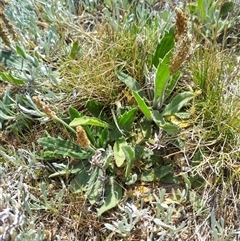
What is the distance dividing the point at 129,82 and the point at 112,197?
501mm

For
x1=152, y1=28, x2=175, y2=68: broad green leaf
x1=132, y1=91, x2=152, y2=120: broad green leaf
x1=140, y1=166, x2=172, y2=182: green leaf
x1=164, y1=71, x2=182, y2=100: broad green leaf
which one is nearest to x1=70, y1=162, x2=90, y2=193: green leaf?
x1=140, y1=166, x2=172, y2=182: green leaf

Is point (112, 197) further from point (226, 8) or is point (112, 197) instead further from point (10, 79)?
point (226, 8)

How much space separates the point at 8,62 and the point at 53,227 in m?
0.82

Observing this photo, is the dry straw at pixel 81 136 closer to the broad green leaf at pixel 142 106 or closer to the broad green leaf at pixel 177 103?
the broad green leaf at pixel 142 106

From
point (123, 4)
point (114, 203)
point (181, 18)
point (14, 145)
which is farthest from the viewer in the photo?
point (123, 4)

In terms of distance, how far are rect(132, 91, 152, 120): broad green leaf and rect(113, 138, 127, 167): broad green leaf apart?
0.48 ft

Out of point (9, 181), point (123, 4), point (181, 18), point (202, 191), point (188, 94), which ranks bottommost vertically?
point (202, 191)

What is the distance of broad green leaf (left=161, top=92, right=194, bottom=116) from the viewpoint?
1774mm

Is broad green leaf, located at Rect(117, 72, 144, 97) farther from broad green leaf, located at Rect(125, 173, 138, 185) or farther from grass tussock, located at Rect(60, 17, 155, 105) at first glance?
broad green leaf, located at Rect(125, 173, 138, 185)

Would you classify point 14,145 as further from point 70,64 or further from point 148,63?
point 148,63

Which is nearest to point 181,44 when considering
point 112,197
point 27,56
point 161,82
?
point 161,82

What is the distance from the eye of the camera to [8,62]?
2.07 m

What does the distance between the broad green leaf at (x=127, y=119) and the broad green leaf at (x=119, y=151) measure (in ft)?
0.19

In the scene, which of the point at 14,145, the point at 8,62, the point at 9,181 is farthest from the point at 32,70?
the point at 9,181
